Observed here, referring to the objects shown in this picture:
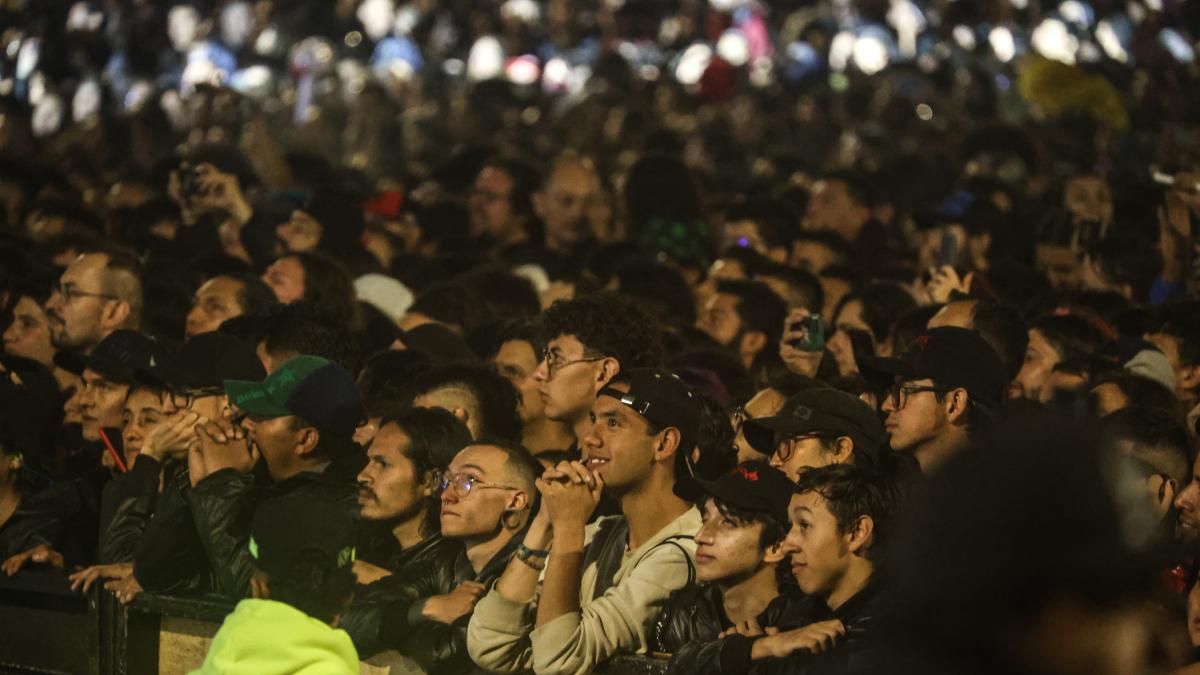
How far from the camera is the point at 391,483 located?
6.17 meters

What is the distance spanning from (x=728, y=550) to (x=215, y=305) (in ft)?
13.9

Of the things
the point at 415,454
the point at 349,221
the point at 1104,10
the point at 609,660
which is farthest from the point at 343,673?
the point at 1104,10

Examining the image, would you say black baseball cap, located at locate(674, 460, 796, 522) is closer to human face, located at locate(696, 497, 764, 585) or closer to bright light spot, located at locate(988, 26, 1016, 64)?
human face, located at locate(696, 497, 764, 585)

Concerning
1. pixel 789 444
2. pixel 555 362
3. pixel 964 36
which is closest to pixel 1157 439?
pixel 789 444

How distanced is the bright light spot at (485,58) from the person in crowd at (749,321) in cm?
1906

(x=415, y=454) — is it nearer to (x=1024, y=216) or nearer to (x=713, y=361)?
(x=713, y=361)

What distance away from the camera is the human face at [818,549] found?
488 centimetres

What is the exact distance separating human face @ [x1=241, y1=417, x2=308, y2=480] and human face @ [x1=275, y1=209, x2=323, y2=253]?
15.8 feet

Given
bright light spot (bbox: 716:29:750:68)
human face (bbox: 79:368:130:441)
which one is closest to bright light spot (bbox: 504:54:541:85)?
bright light spot (bbox: 716:29:750:68)

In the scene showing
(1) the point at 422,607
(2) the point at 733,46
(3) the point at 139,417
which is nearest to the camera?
(1) the point at 422,607

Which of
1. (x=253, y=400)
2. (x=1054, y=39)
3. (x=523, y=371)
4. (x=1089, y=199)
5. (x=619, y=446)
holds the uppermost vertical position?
(x=619, y=446)

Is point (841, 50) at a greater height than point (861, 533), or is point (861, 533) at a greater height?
point (861, 533)

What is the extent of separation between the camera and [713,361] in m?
7.50

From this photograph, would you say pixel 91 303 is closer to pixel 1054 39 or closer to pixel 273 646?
pixel 273 646
